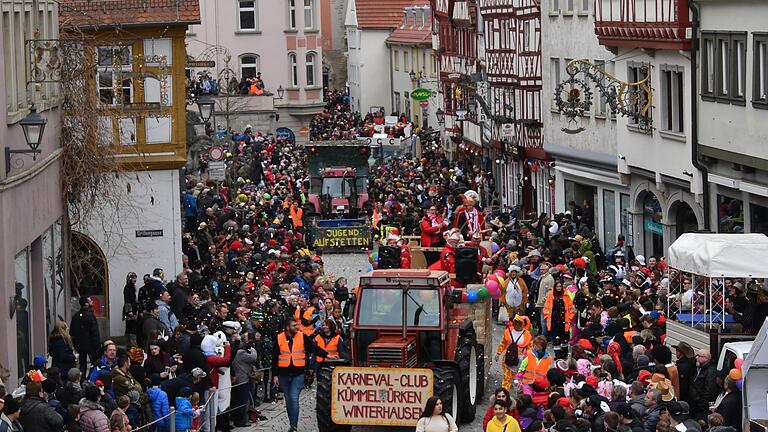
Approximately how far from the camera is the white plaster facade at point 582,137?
44031mm

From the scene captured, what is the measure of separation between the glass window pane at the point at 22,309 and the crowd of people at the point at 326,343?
16.0 inches

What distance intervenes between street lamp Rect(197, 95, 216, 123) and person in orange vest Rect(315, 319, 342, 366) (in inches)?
624

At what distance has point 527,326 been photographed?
25.1 m

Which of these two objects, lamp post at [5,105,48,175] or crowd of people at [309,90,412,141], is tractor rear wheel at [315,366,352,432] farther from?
crowd of people at [309,90,412,141]

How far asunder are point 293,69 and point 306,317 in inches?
2391

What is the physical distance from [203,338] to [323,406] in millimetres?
1916

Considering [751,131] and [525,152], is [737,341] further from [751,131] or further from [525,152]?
[525,152]

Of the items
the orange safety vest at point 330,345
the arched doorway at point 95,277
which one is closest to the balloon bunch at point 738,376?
the orange safety vest at point 330,345

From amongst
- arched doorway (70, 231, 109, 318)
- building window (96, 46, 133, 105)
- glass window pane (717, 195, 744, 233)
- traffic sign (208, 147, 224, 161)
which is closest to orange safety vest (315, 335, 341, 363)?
arched doorway (70, 231, 109, 318)

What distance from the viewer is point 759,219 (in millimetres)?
33531

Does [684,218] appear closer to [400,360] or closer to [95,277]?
[95,277]

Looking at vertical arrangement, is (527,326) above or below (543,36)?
below

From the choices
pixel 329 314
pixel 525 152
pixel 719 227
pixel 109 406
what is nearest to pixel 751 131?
pixel 719 227

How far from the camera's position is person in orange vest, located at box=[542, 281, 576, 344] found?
30.7 m
